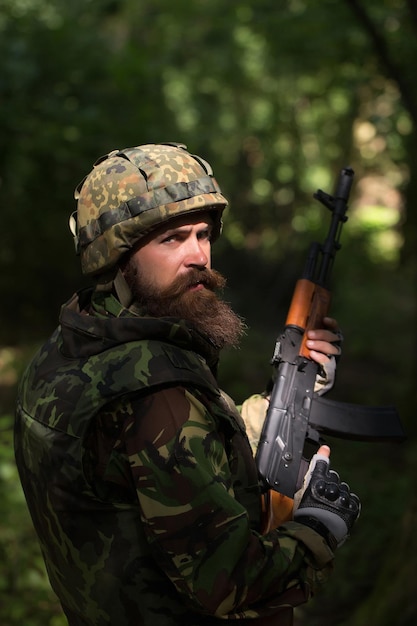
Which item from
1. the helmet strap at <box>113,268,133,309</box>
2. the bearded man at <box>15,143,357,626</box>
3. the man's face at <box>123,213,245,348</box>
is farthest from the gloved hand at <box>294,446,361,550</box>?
the helmet strap at <box>113,268,133,309</box>

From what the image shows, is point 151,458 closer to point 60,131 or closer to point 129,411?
point 129,411

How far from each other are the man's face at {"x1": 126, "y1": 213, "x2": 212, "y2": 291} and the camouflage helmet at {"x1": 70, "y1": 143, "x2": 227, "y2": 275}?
0.04 m

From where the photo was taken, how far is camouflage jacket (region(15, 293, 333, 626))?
1574 mm

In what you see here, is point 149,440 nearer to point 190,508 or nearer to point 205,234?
point 190,508

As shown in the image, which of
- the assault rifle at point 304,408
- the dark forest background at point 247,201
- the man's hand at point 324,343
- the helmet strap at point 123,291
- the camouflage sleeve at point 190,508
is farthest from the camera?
the dark forest background at point 247,201

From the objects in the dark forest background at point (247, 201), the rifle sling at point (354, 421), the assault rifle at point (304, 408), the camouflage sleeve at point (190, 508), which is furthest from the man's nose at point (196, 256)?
the dark forest background at point (247, 201)

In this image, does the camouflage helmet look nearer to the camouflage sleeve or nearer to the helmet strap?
the helmet strap

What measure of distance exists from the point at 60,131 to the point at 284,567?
212 inches

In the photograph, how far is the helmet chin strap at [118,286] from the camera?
1928 millimetres

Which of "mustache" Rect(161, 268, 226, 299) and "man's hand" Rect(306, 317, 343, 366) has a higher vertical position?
"mustache" Rect(161, 268, 226, 299)

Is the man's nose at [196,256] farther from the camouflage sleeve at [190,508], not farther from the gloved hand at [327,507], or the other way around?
the gloved hand at [327,507]

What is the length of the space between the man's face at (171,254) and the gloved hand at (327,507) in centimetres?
60

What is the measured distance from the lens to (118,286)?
6.35 ft

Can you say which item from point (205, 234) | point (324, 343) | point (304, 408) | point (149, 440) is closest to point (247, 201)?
point (324, 343)
